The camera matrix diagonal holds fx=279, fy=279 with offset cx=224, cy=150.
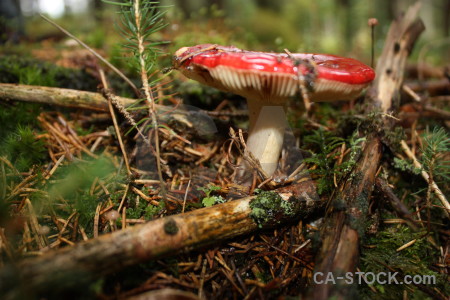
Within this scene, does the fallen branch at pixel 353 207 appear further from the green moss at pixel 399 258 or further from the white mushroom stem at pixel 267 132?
the white mushroom stem at pixel 267 132

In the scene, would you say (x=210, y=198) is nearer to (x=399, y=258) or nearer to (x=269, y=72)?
(x=269, y=72)

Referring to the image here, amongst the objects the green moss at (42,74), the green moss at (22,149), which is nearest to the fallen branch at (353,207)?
the green moss at (22,149)

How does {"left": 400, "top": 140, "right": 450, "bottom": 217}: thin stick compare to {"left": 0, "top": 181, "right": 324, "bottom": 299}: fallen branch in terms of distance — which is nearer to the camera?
{"left": 0, "top": 181, "right": 324, "bottom": 299}: fallen branch

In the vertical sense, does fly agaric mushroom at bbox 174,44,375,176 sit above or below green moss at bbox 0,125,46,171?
above

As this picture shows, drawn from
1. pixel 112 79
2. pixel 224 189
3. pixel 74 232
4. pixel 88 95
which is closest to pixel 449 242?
pixel 224 189

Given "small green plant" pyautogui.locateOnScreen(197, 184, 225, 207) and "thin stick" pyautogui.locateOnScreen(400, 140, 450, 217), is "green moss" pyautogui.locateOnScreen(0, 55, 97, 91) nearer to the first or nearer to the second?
"small green plant" pyautogui.locateOnScreen(197, 184, 225, 207)

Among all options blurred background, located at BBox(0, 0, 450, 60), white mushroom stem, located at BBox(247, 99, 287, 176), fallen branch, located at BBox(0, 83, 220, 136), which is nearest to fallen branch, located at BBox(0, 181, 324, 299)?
white mushroom stem, located at BBox(247, 99, 287, 176)

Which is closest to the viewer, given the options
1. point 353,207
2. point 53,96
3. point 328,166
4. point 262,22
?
point 353,207

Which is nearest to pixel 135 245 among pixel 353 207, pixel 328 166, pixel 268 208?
pixel 268 208
